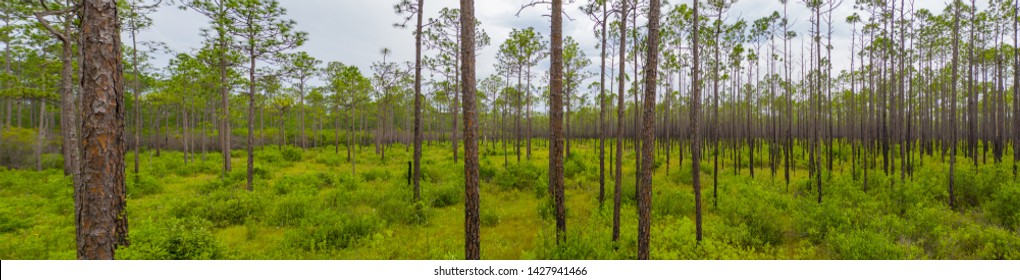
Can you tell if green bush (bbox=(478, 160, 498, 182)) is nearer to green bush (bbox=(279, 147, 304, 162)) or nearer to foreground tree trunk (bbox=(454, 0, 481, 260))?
foreground tree trunk (bbox=(454, 0, 481, 260))

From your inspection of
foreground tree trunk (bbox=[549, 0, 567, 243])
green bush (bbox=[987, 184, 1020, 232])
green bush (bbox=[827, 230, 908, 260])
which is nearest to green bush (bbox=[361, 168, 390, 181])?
foreground tree trunk (bbox=[549, 0, 567, 243])

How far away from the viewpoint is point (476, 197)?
5719 millimetres

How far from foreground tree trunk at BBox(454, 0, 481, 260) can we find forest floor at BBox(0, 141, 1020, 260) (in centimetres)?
115

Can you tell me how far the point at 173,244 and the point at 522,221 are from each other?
23.7 ft

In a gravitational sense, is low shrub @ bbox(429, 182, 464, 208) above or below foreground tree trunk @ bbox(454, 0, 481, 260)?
below

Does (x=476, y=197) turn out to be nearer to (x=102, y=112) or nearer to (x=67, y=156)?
(x=102, y=112)

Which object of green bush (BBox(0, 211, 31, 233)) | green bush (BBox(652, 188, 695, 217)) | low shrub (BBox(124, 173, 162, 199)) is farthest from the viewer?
low shrub (BBox(124, 173, 162, 199))

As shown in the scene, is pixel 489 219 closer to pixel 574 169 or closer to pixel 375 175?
pixel 574 169

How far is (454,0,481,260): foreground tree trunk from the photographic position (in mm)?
5602

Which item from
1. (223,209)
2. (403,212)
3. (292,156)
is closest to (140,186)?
(223,209)

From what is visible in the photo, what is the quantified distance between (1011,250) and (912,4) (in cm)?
1042

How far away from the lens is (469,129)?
5.55m

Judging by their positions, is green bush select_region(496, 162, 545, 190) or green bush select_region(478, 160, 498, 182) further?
green bush select_region(478, 160, 498, 182)
